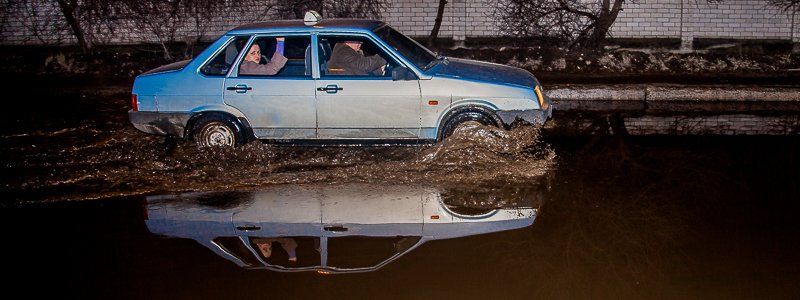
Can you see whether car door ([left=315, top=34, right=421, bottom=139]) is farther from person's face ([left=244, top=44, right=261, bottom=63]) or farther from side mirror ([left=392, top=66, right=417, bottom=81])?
person's face ([left=244, top=44, right=261, bottom=63])

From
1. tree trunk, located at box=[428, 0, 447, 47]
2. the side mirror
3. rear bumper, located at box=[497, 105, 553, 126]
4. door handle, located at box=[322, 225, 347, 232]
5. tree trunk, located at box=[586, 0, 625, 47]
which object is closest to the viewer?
door handle, located at box=[322, 225, 347, 232]

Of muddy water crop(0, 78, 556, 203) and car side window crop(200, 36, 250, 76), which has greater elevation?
car side window crop(200, 36, 250, 76)

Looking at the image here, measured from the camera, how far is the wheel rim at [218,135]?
8172 millimetres

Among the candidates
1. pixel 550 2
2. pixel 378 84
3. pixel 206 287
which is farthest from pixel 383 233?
pixel 550 2

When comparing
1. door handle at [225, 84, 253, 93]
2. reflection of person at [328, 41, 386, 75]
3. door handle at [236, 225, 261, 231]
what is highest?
reflection of person at [328, 41, 386, 75]

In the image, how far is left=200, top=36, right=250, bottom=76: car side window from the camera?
805 cm

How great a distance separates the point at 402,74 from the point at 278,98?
1254 mm

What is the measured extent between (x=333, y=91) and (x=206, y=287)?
123 inches

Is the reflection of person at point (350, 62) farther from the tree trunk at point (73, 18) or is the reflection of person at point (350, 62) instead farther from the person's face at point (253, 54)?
the tree trunk at point (73, 18)

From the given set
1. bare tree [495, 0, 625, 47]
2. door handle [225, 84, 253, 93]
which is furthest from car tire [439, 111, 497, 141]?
bare tree [495, 0, 625, 47]

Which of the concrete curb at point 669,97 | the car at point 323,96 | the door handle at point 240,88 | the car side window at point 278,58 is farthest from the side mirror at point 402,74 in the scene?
the concrete curb at point 669,97

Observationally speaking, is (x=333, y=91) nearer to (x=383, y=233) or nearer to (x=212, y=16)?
(x=383, y=233)

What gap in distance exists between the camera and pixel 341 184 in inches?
287

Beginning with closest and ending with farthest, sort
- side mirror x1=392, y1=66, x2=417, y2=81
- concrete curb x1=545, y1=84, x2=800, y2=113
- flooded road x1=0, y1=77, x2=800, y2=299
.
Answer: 1. flooded road x1=0, y1=77, x2=800, y2=299
2. side mirror x1=392, y1=66, x2=417, y2=81
3. concrete curb x1=545, y1=84, x2=800, y2=113
